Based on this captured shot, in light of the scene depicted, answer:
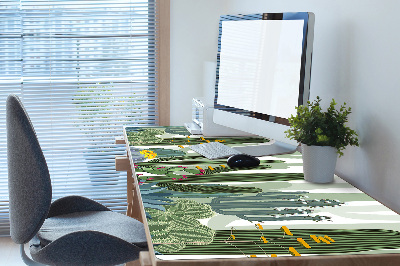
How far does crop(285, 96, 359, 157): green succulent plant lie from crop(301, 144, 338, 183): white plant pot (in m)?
0.02

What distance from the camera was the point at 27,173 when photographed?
1.83 metres

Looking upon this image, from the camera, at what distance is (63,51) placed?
140 inches

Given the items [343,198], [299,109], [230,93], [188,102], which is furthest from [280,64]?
[188,102]

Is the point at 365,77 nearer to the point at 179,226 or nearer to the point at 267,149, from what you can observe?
the point at 267,149

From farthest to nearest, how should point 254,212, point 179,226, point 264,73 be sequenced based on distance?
point 264,73, point 254,212, point 179,226

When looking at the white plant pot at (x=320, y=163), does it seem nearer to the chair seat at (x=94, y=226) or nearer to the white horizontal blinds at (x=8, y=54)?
the chair seat at (x=94, y=226)

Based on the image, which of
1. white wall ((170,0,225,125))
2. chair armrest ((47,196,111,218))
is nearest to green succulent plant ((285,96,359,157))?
chair armrest ((47,196,111,218))

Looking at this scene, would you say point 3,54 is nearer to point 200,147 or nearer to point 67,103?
point 67,103

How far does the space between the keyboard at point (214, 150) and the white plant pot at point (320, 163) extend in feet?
1.46

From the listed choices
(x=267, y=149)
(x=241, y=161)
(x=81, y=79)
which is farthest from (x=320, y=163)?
(x=81, y=79)

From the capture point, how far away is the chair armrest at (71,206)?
2.31m

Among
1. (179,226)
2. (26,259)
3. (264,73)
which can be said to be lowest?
(26,259)

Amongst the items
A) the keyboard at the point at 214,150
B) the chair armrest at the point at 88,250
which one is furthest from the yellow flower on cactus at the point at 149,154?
the chair armrest at the point at 88,250

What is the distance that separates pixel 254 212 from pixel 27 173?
773mm
